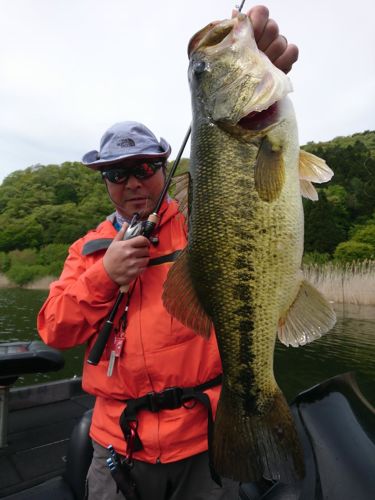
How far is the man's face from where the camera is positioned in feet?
7.98

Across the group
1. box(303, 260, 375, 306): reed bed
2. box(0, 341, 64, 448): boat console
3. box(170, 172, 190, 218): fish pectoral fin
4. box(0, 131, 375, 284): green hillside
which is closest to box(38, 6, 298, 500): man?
box(170, 172, 190, 218): fish pectoral fin

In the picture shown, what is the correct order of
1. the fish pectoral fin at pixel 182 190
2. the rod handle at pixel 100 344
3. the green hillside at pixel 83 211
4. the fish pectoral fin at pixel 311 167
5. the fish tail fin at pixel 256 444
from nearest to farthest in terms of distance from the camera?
the fish tail fin at pixel 256 444 < the fish pectoral fin at pixel 311 167 < the fish pectoral fin at pixel 182 190 < the rod handle at pixel 100 344 < the green hillside at pixel 83 211

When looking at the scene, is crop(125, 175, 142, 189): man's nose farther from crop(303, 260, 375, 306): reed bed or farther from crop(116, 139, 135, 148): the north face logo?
crop(303, 260, 375, 306): reed bed

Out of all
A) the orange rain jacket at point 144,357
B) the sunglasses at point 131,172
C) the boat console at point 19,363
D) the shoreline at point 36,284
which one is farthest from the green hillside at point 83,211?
the orange rain jacket at point 144,357

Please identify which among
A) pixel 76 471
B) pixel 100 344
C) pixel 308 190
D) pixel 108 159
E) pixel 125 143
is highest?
pixel 125 143

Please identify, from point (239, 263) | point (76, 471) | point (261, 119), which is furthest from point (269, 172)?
point (76, 471)

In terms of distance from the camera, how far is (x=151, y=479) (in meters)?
2.16

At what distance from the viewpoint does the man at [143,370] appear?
210 centimetres

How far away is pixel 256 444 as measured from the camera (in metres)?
1.75

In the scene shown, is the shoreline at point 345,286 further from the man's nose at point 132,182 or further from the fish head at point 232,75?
the fish head at point 232,75

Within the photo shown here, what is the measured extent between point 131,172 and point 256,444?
1.61 m

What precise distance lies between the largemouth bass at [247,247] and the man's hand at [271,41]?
10 centimetres

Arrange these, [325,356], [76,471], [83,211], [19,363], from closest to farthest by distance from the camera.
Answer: [76,471]
[19,363]
[325,356]
[83,211]

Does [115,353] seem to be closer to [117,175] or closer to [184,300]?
[184,300]
